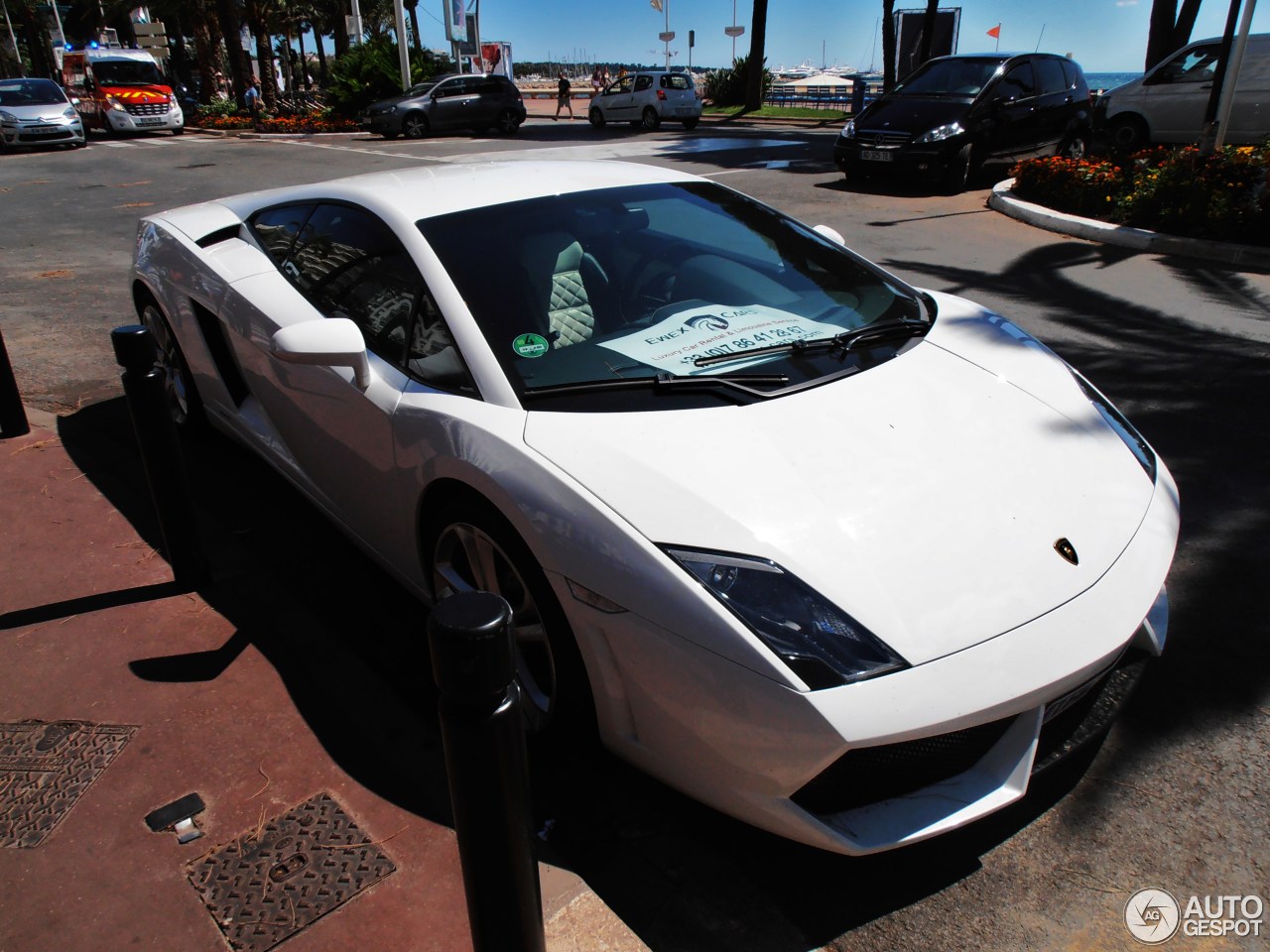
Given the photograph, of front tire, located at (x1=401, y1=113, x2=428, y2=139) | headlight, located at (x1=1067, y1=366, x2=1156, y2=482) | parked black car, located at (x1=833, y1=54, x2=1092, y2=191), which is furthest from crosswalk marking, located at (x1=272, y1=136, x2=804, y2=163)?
headlight, located at (x1=1067, y1=366, x2=1156, y2=482)

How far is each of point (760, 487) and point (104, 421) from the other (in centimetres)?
420

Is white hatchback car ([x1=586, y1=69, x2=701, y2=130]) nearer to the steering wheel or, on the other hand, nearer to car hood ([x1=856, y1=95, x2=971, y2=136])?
car hood ([x1=856, y1=95, x2=971, y2=136])

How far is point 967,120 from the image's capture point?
1179cm

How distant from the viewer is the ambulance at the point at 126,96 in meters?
25.5

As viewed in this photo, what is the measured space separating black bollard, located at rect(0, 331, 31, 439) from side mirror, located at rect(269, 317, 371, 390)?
2863 mm

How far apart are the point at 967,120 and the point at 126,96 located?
23250 mm

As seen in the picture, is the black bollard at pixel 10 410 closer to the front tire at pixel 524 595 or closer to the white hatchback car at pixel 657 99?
the front tire at pixel 524 595

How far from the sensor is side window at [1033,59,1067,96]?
12.7m

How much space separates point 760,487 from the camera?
85.7 inches

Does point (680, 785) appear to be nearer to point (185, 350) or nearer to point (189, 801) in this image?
point (189, 801)

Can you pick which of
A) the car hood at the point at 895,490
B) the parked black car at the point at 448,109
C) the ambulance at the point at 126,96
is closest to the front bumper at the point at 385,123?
the parked black car at the point at 448,109

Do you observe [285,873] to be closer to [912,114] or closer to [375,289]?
[375,289]

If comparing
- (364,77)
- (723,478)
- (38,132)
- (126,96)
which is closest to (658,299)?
(723,478)

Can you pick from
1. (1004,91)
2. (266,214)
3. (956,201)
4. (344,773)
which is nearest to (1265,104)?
(1004,91)
